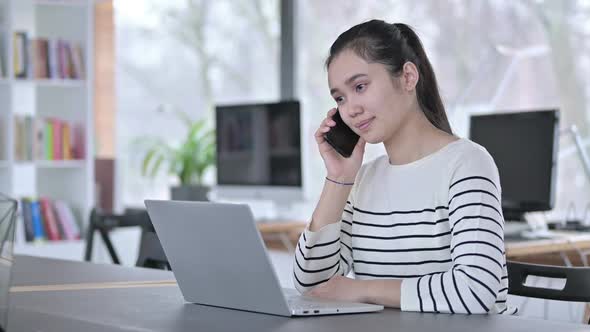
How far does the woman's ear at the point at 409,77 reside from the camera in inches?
76.2

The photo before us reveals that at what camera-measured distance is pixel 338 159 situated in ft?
6.64

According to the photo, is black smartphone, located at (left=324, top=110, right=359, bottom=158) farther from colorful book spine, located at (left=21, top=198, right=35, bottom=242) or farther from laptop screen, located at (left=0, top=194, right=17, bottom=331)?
colorful book spine, located at (left=21, top=198, right=35, bottom=242)

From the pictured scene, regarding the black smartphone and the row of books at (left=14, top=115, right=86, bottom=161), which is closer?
the black smartphone

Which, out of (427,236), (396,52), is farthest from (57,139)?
(427,236)

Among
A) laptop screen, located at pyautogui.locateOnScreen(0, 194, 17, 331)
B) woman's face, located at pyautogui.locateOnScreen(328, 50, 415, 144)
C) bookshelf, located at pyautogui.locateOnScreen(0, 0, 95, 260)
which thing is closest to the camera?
laptop screen, located at pyautogui.locateOnScreen(0, 194, 17, 331)

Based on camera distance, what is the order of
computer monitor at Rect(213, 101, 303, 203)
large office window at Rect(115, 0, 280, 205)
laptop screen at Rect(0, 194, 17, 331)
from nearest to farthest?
1. laptop screen at Rect(0, 194, 17, 331)
2. computer monitor at Rect(213, 101, 303, 203)
3. large office window at Rect(115, 0, 280, 205)

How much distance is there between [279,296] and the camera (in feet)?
4.98

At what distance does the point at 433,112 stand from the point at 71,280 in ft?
2.82

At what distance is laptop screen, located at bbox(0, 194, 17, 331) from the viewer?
144 cm

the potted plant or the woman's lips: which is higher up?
the woman's lips

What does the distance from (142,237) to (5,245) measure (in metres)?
1.31

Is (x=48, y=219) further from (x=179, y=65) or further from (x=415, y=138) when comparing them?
(x=415, y=138)

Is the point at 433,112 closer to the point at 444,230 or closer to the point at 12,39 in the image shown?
the point at 444,230

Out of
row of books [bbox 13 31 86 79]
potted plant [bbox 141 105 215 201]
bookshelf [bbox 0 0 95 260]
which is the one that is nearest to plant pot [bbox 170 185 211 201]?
potted plant [bbox 141 105 215 201]
